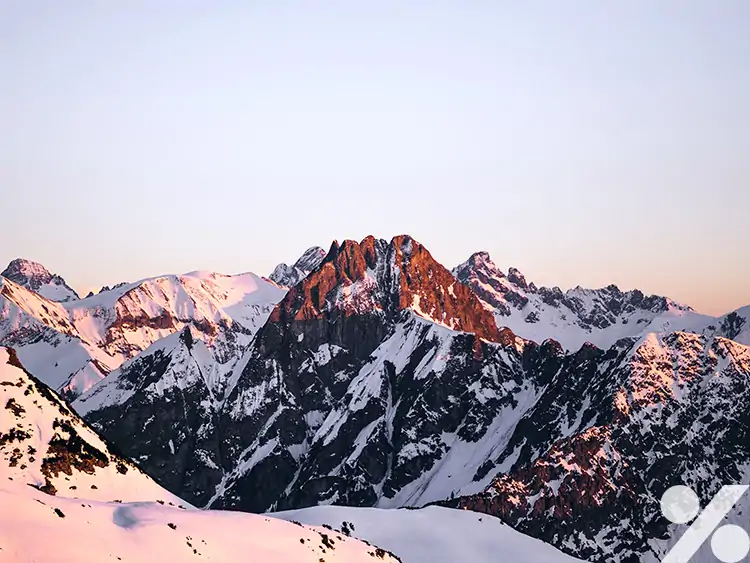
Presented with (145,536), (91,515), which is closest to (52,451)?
(91,515)

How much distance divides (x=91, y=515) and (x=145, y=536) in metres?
5.86

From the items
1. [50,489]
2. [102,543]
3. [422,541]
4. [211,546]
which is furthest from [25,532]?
[422,541]

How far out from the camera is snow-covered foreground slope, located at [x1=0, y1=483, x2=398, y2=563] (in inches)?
4245

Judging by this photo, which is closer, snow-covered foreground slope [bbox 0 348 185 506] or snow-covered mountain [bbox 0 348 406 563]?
snow-covered mountain [bbox 0 348 406 563]

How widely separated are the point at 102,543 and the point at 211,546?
16562mm

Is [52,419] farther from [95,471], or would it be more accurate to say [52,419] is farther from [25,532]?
[25,532]

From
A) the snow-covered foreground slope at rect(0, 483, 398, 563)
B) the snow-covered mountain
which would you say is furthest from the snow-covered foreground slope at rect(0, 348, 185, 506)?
the snow-covered foreground slope at rect(0, 483, 398, 563)

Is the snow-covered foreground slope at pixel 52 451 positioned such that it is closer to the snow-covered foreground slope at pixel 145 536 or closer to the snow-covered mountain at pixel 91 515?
the snow-covered mountain at pixel 91 515

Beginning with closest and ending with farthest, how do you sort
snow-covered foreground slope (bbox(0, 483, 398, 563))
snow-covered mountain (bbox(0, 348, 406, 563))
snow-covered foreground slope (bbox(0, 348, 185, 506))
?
1. snow-covered foreground slope (bbox(0, 483, 398, 563))
2. snow-covered mountain (bbox(0, 348, 406, 563))
3. snow-covered foreground slope (bbox(0, 348, 185, 506))

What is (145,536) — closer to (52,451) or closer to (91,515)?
(91,515)

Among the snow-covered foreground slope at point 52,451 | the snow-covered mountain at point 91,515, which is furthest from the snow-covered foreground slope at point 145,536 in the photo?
the snow-covered foreground slope at point 52,451

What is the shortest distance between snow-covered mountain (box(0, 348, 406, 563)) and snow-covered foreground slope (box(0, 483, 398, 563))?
5.6 inches

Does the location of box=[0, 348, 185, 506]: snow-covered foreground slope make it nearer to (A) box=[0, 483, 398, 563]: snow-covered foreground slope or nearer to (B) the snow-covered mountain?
(B) the snow-covered mountain

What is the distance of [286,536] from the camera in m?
144
